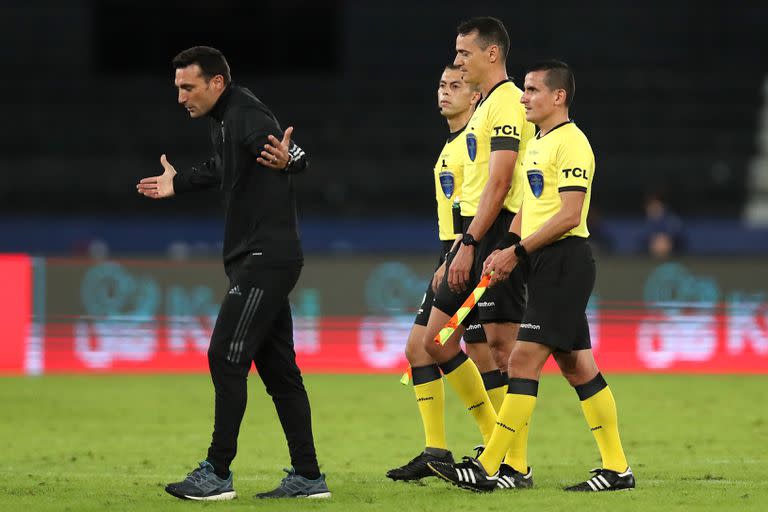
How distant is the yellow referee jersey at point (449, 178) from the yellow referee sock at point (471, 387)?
67 centimetres

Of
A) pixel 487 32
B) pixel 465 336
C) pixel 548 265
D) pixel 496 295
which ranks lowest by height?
pixel 465 336

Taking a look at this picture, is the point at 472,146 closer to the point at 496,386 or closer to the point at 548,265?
the point at 548,265

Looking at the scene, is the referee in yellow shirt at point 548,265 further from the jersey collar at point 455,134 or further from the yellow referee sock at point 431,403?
the jersey collar at point 455,134

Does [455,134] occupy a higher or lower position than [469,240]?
higher

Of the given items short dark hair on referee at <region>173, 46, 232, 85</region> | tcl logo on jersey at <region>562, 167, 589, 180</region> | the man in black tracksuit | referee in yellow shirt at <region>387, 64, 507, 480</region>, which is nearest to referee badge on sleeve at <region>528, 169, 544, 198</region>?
tcl logo on jersey at <region>562, 167, 589, 180</region>

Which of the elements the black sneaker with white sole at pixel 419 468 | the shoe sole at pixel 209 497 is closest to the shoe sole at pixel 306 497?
the shoe sole at pixel 209 497

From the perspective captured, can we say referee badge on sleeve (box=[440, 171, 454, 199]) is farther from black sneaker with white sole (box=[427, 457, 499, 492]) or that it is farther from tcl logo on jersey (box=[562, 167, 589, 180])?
black sneaker with white sole (box=[427, 457, 499, 492])

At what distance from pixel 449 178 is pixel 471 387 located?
111 centimetres

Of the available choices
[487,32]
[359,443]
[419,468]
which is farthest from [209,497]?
[359,443]

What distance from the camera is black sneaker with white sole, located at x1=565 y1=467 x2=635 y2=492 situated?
6.55m

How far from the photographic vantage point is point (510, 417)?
20.9 ft

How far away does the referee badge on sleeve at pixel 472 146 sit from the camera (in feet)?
22.5

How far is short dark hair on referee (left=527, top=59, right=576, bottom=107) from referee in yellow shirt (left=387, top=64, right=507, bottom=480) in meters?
0.81

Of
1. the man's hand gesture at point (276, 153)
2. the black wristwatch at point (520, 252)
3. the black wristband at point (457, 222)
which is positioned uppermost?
the man's hand gesture at point (276, 153)
